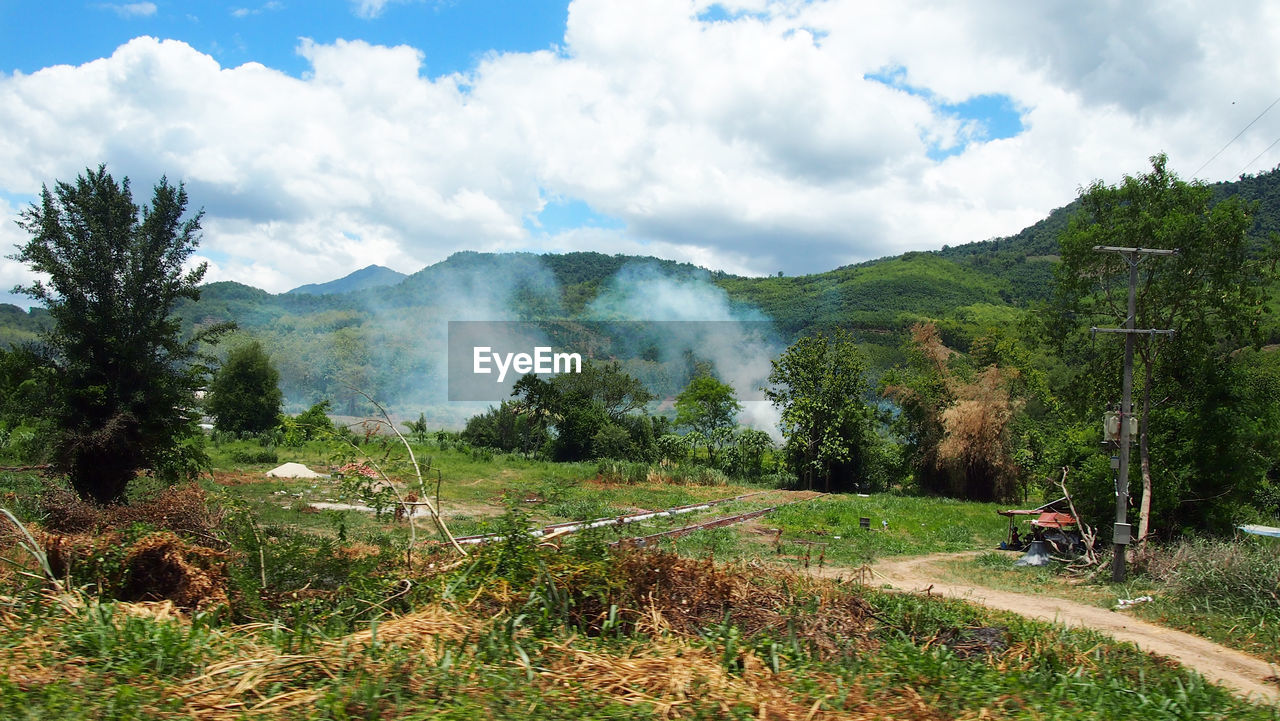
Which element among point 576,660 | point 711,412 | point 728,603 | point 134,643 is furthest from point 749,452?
point 134,643

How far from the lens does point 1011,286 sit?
282 ft

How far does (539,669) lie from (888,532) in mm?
16714

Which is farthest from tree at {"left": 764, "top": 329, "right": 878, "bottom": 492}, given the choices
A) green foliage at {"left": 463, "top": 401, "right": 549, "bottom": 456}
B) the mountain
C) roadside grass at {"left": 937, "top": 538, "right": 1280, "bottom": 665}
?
the mountain

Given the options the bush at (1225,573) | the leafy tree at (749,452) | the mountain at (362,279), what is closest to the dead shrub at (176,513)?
the bush at (1225,573)

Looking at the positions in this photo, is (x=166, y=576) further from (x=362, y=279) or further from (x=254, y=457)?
(x=362, y=279)

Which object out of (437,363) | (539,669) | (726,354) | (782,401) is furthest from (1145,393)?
(437,363)

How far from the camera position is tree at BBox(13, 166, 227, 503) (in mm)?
12680

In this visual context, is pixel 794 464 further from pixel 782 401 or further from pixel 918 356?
pixel 918 356

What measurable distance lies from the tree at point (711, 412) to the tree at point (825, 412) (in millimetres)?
4416

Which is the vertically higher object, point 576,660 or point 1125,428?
point 1125,428

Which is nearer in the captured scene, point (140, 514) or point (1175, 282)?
point (140, 514)

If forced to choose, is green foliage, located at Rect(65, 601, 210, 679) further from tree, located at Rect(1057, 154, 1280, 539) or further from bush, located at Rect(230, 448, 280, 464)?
bush, located at Rect(230, 448, 280, 464)

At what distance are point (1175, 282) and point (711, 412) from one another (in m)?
25.3

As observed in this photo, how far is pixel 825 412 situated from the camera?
32.6 m
